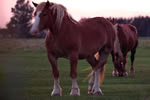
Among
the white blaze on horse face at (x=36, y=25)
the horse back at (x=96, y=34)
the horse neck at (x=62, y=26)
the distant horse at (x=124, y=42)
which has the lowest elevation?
the distant horse at (x=124, y=42)

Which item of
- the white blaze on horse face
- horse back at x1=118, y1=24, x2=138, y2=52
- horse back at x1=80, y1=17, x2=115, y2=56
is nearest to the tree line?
the white blaze on horse face

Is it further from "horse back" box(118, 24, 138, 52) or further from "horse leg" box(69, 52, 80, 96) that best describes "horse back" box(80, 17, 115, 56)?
"horse back" box(118, 24, 138, 52)

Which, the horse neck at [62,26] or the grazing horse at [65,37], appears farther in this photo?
the horse neck at [62,26]

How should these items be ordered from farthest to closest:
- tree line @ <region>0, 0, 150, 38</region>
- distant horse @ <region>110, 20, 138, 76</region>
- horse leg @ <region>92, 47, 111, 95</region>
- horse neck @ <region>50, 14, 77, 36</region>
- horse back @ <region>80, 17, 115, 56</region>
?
distant horse @ <region>110, 20, 138, 76</region>, horse leg @ <region>92, 47, 111, 95</region>, horse back @ <region>80, 17, 115, 56</region>, horse neck @ <region>50, 14, 77, 36</region>, tree line @ <region>0, 0, 150, 38</region>

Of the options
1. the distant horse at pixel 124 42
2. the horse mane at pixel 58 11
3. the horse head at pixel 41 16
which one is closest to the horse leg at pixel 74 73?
the horse mane at pixel 58 11

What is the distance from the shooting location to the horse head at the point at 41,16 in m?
8.01

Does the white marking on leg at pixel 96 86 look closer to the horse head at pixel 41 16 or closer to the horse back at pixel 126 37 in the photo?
the horse head at pixel 41 16

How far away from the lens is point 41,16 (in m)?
8.09

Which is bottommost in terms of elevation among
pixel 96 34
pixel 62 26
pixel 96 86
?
pixel 96 86

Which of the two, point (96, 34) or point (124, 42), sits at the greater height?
point (96, 34)

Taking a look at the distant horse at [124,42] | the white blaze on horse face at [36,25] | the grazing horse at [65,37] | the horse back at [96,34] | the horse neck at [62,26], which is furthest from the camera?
the distant horse at [124,42]

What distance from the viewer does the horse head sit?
8008 millimetres

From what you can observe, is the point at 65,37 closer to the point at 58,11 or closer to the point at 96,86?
the point at 58,11

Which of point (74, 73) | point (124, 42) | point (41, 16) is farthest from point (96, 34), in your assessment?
point (124, 42)
